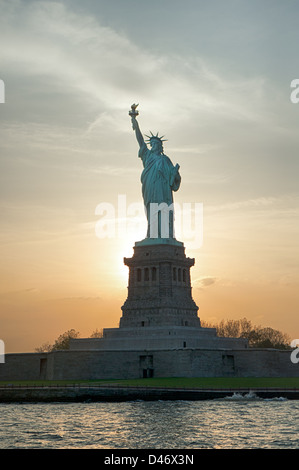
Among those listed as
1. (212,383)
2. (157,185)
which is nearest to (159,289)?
(157,185)

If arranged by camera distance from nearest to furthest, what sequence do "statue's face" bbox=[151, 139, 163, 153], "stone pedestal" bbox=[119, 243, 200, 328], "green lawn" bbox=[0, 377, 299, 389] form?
"green lawn" bbox=[0, 377, 299, 389], "stone pedestal" bbox=[119, 243, 200, 328], "statue's face" bbox=[151, 139, 163, 153]

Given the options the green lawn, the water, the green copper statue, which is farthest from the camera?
the green copper statue

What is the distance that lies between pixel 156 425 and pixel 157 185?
138 ft

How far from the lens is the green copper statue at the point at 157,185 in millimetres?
75812

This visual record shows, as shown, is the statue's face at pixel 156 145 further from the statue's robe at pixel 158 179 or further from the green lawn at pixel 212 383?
the green lawn at pixel 212 383

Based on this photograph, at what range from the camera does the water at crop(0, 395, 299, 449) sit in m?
31.8

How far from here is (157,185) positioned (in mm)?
76000

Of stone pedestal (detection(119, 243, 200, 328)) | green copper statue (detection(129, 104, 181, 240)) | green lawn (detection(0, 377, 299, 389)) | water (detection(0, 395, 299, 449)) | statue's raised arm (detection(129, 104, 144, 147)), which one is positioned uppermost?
statue's raised arm (detection(129, 104, 144, 147))

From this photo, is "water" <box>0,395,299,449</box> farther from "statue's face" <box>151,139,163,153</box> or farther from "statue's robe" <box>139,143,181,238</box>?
"statue's face" <box>151,139,163,153</box>

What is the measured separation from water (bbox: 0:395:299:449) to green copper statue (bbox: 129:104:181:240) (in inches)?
1136

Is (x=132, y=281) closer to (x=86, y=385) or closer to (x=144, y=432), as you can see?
(x=86, y=385)

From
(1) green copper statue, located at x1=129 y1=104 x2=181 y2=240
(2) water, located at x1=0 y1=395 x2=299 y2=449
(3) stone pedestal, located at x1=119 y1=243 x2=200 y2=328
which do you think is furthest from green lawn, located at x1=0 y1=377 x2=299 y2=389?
(1) green copper statue, located at x1=129 y1=104 x2=181 y2=240

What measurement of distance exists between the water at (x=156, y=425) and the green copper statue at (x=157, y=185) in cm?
2885
